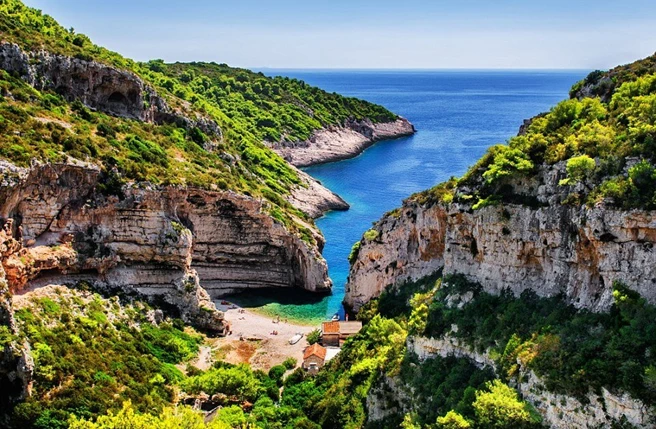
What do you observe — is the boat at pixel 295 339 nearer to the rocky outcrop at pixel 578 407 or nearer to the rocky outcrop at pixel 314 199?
the rocky outcrop at pixel 578 407

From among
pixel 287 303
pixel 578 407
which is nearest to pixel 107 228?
pixel 287 303

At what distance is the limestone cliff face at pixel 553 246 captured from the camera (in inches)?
1017

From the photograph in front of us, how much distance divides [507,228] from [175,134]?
152 ft

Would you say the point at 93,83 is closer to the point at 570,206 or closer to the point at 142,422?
the point at 142,422

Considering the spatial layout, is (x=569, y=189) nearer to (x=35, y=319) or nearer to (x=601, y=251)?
(x=601, y=251)

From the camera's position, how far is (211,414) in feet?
131

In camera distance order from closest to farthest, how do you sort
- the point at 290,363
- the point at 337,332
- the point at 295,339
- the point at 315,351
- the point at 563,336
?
the point at 563,336 < the point at 315,351 < the point at 290,363 < the point at 337,332 < the point at 295,339

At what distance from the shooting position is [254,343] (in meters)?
53.1

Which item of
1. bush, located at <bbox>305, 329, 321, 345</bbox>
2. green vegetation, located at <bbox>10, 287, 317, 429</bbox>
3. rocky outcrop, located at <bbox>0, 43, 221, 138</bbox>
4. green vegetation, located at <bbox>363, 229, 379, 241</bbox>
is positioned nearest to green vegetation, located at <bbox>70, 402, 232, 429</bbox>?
green vegetation, located at <bbox>10, 287, 317, 429</bbox>

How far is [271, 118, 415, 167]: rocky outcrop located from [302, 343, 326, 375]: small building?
80.7 m

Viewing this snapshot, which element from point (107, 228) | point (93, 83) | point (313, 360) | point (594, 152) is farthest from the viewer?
point (93, 83)

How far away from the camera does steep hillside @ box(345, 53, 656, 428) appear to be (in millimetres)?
24266

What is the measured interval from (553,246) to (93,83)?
50.6 meters

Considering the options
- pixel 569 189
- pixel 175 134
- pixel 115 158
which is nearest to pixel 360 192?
pixel 175 134
